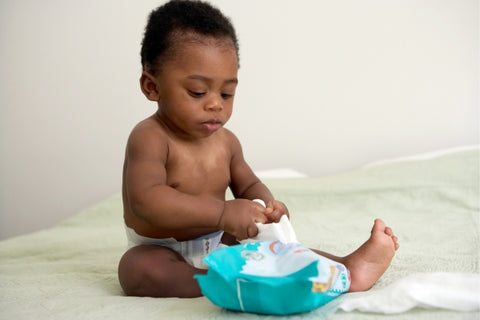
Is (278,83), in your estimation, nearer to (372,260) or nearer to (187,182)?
(187,182)

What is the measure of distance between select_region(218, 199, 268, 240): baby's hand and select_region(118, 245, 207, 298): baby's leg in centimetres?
10

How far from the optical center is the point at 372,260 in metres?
1.02

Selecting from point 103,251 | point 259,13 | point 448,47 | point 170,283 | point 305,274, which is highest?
→ point 259,13

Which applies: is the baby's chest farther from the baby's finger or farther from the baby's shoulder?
the baby's finger

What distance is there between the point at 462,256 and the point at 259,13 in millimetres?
1447

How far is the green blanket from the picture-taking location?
942 mm

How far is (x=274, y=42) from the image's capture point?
2385mm

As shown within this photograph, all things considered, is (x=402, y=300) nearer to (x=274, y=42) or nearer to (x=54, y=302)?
(x=54, y=302)

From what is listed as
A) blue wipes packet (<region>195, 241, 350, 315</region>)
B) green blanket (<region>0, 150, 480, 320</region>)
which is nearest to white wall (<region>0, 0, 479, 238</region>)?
green blanket (<region>0, 150, 480, 320</region>)

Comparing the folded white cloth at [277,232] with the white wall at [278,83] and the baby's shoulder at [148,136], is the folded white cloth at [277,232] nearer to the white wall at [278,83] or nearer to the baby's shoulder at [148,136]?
the baby's shoulder at [148,136]

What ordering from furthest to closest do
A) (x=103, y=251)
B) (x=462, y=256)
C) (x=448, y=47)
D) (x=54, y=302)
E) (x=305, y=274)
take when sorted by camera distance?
(x=448, y=47) < (x=103, y=251) < (x=462, y=256) < (x=54, y=302) < (x=305, y=274)

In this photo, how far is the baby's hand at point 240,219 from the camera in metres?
1.01

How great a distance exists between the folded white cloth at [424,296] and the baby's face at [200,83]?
446 millimetres

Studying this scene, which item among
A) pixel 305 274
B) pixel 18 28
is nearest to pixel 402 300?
pixel 305 274
